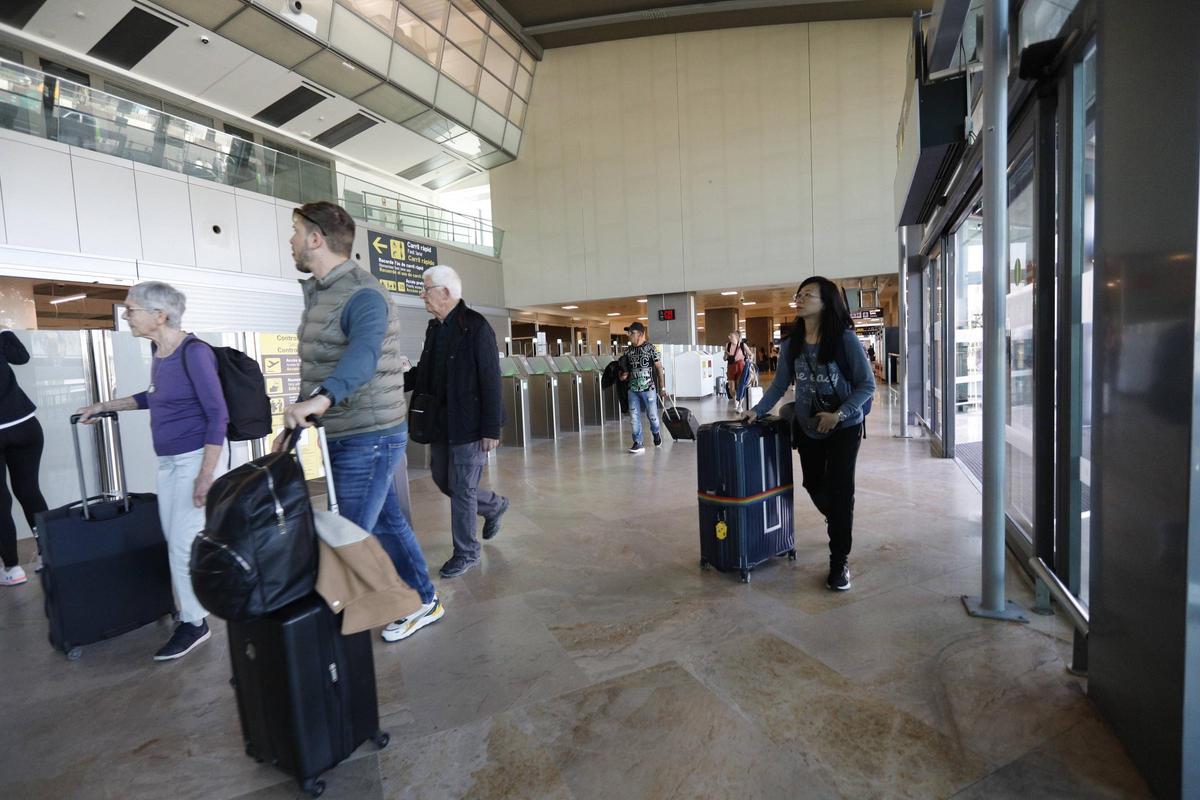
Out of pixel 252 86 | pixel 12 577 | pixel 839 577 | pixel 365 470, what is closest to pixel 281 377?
pixel 12 577

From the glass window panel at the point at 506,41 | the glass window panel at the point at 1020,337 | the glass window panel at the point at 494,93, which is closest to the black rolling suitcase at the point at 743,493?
the glass window panel at the point at 1020,337

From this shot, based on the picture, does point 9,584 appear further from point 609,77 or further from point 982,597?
point 609,77

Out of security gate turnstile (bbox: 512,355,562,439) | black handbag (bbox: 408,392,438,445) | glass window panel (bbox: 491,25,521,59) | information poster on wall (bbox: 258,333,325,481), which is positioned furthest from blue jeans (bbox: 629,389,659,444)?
glass window panel (bbox: 491,25,521,59)

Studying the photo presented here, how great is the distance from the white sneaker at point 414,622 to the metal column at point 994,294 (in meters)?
2.48

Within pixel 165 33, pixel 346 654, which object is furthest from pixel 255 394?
pixel 165 33

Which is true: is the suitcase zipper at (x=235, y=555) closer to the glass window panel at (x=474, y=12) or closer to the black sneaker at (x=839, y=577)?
the black sneaker at (x=839, y=577)

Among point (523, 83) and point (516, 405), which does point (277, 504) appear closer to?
point (516, 405)

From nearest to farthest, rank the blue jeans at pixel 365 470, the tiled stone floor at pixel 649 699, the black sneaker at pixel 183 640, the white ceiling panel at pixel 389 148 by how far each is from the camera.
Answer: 1. the tiled stone floor at pixel 649 699
2. the blue jeans at pixel 365 470
3. the black sneaker at pixel 183 640
4. the white ceiling panel at pixel 389 148

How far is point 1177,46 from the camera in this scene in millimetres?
1498

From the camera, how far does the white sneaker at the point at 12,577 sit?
12.3 ft

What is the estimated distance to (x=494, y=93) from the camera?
18141 mm

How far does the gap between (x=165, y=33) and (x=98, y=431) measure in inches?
444

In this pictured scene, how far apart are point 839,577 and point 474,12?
18.1 meters

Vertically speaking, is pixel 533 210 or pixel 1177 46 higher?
pixel 533 210
